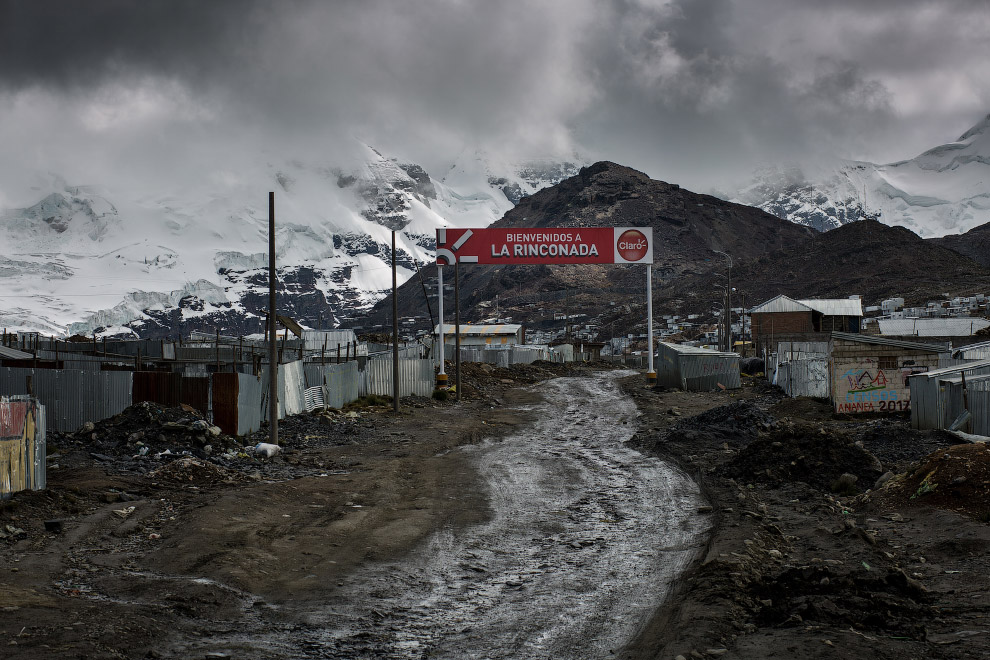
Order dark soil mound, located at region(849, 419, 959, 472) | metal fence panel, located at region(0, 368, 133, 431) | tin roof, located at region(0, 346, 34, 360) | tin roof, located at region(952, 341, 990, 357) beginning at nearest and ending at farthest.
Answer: dark soil mound, located at region(849, 419, 959, 472)
metal fence panel, located at region(0, 368, 133, 431)
tin roof, located at region(0, 346, 34, 360)
tin roof, located at region(952, 341, 990, 357)

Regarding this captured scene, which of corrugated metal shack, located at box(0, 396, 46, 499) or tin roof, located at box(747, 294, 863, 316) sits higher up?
tin roof, located at box(747, 294, 863, 316)

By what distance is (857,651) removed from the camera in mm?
5773

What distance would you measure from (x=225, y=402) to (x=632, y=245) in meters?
26.3

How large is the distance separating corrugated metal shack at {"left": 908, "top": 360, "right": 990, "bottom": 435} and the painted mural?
329cm

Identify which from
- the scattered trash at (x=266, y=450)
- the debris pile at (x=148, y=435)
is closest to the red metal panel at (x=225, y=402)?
the debris pile at (x=148, y=435)

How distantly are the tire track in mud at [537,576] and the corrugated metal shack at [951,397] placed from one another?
612 centimetres

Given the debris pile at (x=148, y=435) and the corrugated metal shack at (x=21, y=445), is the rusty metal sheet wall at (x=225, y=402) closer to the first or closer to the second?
the debris pile at (x=148, y=435)

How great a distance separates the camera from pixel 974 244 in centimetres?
17425

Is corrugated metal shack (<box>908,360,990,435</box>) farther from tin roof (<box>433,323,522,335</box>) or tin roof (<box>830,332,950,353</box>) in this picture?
tin roof (<box>433,323,522,335</box>)

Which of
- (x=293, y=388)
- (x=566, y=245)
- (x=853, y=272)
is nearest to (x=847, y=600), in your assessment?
(x=293, y=388)

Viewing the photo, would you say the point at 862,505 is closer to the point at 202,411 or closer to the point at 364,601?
the point at 364,601

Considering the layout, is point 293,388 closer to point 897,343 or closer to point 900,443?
point 900,443

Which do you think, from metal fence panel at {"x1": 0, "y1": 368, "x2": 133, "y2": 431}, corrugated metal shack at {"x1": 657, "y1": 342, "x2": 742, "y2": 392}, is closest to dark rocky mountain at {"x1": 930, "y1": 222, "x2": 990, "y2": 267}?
corrugated metal shack at {"x1": 657, "y1": 342, "x2": 742, "y2": 392}

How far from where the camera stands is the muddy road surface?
6.50 m
